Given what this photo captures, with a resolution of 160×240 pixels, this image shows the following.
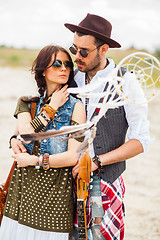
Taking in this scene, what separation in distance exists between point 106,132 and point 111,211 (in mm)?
594

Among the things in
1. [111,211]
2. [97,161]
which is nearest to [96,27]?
[97,161]

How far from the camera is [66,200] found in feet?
8.64

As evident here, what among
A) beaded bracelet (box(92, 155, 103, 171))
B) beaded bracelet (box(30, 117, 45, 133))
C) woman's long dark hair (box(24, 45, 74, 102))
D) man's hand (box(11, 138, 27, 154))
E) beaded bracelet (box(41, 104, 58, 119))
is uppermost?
woman's long dark hair (box(24, 45, 74, 102))

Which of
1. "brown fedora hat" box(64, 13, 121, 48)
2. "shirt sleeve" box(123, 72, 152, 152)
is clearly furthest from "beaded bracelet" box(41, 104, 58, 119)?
"brown fedora hat" box(64, 13, 121, 48)

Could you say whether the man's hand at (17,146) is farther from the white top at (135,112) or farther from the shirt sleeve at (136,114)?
the shirt sleeve at (136,114)

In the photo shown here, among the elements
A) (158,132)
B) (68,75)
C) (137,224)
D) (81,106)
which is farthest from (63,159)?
(158,132)

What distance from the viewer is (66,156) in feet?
8.23

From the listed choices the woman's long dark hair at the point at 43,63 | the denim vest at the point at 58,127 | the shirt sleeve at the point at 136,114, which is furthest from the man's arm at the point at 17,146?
the shirt sleeve at the point at 136,114

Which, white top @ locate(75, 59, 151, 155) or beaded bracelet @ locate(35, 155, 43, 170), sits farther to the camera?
white top @ locate(75, 59, 151, 155)

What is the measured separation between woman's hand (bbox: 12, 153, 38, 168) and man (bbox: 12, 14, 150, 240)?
0.10m

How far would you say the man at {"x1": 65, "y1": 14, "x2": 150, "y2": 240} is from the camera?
8.91ft

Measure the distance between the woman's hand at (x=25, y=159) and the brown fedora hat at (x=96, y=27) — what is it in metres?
0.98

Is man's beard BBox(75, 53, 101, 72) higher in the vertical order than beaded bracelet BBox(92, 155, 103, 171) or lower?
higher

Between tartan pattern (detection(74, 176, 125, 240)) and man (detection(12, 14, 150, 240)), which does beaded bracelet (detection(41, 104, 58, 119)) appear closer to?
man (detection(12, 14, 150, 240))
